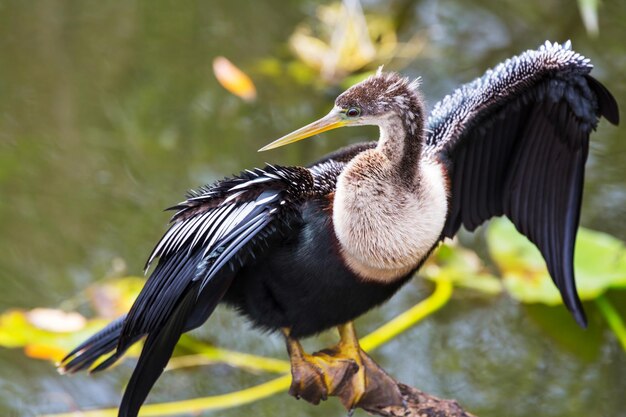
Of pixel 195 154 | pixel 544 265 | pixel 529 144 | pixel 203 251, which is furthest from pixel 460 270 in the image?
pixel 203 251

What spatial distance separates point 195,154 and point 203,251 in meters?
2.08

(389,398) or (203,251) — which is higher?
(203,251)

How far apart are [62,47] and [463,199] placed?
8.85 ft

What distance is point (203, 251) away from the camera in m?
2.27

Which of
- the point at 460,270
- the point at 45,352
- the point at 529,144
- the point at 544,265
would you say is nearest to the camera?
the point at 529,144

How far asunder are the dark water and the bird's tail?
58cm

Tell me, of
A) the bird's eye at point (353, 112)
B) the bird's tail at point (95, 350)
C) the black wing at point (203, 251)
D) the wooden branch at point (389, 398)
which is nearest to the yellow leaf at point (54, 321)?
the bird's tail at point (95, 350)

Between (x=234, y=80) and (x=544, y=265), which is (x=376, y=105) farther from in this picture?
(x=234, y=80)

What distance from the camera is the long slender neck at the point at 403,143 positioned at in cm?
229

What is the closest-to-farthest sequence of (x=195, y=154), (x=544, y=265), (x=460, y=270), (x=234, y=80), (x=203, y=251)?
(x=203, y=251) < (x=544, y=265) < (x=460, y=270) < (x=195, y=154) < (x=234, y=80)

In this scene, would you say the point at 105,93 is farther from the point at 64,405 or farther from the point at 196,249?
the point at 196,249

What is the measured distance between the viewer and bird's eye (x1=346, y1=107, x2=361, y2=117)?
7.54ft

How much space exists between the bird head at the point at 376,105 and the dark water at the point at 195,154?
51.7 inches

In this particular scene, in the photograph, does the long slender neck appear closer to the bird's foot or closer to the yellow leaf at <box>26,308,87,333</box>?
the bird's foot
